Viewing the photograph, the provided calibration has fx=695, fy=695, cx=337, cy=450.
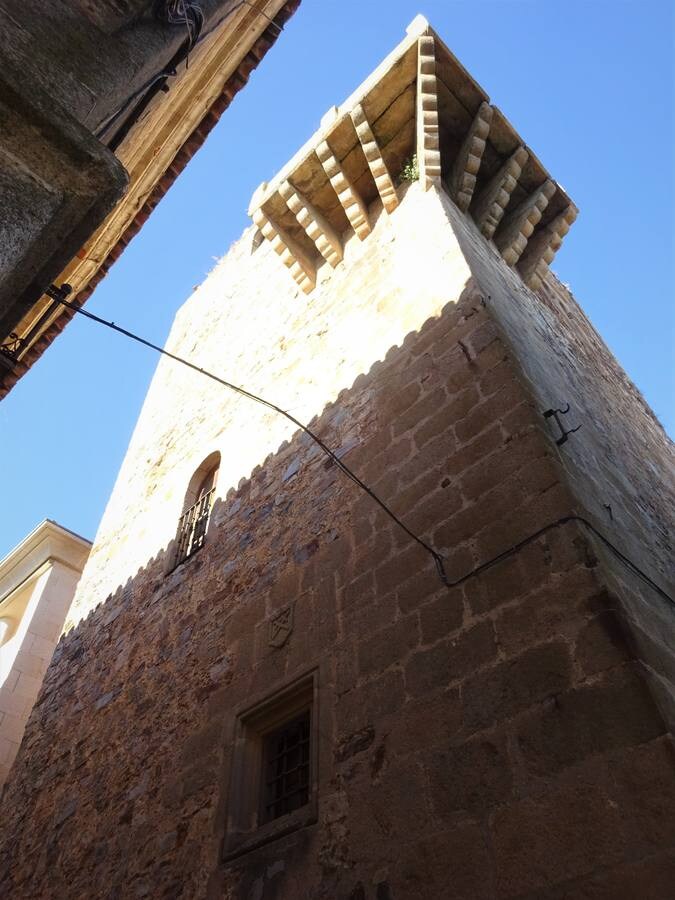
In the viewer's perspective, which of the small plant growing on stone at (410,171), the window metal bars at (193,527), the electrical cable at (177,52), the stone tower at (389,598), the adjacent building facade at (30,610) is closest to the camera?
the stone tower at (389,598)

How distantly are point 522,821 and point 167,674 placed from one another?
3321 mm

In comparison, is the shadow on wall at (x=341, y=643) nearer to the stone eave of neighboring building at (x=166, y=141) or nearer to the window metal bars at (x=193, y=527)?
the window metal bars at (x=193, y=527)

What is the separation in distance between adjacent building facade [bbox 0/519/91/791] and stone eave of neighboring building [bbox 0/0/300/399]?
5.54 meters

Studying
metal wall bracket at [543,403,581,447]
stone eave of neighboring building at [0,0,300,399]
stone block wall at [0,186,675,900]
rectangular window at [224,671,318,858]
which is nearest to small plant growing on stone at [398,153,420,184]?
stone block wall at [0,186,675,900]

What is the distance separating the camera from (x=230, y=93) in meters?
5.30

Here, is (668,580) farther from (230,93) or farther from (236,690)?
(230,93)

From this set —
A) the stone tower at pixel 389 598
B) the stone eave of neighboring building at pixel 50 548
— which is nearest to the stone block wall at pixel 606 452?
the stone tower at pixel 389 598

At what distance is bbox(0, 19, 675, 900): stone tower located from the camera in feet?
8.74

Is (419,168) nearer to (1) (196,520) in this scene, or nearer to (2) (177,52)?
(2) (177,52)

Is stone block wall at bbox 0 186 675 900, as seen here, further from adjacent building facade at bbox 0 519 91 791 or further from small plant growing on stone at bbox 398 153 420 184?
adjacent building facade at bbox 0 519 91 791

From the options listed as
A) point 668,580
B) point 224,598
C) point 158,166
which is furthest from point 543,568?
point 158,166

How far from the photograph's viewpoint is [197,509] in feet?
23.1

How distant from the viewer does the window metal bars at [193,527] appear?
6480 millimetres

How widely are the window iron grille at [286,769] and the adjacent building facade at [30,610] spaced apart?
18.8ft
